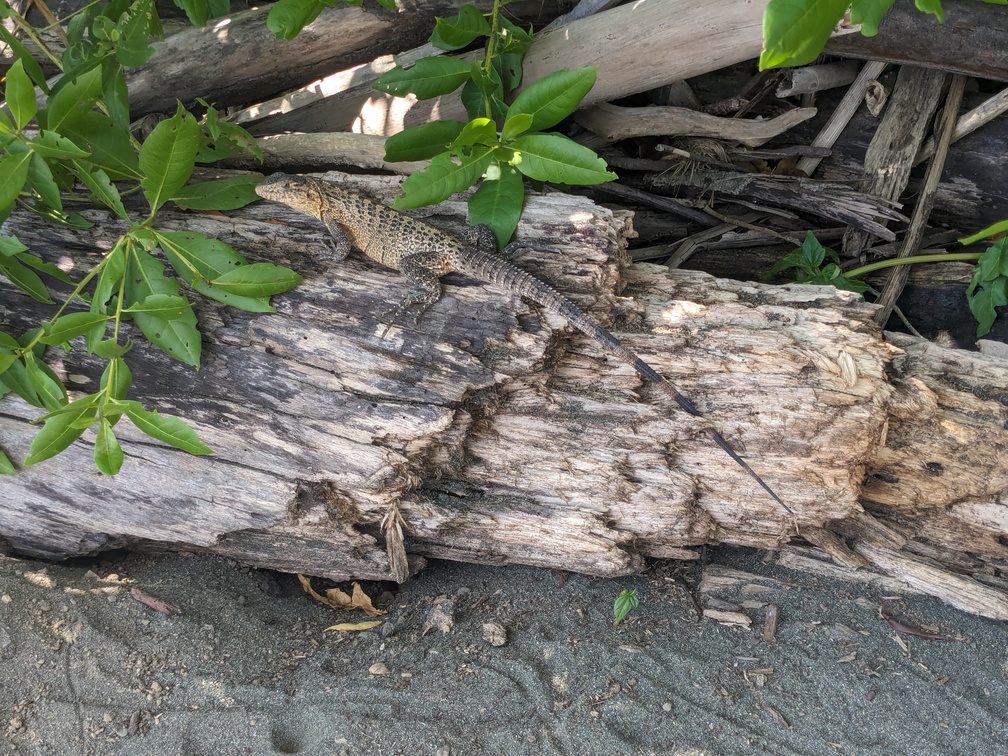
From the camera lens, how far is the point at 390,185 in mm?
3943

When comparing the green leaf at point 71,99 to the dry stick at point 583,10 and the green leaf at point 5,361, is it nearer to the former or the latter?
the green leaf at point 5,361

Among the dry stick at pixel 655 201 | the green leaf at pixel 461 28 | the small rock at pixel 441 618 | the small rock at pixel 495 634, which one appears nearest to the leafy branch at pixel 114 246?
the green leaf at pixel 461 28

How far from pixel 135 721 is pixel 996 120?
5.55m

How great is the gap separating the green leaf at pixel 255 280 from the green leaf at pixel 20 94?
2.64 feet

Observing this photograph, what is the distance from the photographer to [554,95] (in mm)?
2938

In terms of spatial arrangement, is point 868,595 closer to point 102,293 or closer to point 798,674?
point 798,674

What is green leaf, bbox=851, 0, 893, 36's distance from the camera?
1442 millimetres

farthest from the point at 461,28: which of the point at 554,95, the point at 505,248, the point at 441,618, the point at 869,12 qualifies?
the point at 441,618

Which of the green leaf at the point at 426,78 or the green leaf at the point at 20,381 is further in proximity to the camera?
the green leaf at the point at 426,78

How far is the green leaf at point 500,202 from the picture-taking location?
3273 millimetres

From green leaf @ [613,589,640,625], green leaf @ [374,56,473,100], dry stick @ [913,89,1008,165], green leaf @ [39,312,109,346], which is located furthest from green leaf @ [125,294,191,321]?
dry stick @ [913,89,1008,165]

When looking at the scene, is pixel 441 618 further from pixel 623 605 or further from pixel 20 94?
pixel 20 94

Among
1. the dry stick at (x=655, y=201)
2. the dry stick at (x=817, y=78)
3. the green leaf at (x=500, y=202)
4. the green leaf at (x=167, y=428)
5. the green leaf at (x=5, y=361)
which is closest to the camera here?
the green leaf at (x=167, y=428)

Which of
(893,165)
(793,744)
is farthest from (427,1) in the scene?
(793,744)
